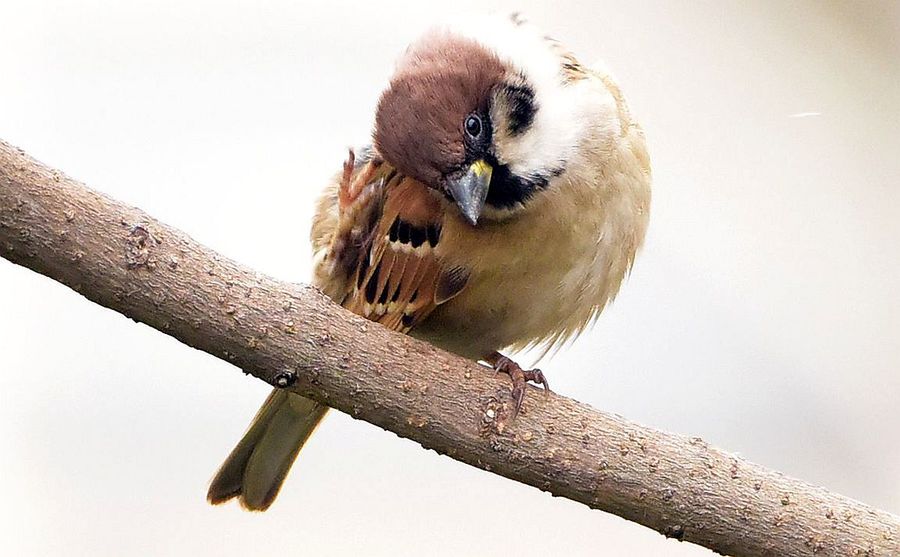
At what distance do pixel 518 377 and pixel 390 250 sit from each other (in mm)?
264

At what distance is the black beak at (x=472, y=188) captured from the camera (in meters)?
1.39

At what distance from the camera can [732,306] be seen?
2930mm

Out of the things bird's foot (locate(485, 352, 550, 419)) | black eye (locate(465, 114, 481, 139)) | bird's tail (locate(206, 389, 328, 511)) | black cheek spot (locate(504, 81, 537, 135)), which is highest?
black cheek spot (locate(504, 81, 537, 135))

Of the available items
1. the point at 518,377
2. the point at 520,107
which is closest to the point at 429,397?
the point at 518,377

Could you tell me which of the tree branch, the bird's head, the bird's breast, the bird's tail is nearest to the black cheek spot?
the bird's head

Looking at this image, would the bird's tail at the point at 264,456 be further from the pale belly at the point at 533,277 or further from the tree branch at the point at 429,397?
the tree branch at the point at 429,397

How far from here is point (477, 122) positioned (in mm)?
1418

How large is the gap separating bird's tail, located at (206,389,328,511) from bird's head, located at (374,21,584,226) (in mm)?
484

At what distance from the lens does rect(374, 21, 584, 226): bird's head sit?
1401 millimetres

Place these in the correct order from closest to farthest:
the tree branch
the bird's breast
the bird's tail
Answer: the tree branch
the bird's breast
the bird's tail

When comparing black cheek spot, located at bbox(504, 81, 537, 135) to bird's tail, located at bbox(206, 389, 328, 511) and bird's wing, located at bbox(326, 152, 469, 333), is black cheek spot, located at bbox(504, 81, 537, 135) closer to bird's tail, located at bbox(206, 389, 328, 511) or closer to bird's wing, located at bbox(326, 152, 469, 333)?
bird's wing, located at bbox(326, 152, 469, 333)

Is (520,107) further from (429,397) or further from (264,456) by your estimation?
(264,456)

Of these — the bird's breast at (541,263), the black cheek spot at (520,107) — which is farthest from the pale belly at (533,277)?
the black cheek spot at (520,107)

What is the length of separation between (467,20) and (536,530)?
1.57m
